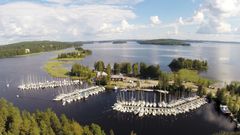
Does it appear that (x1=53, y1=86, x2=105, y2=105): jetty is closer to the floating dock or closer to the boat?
the floating dock

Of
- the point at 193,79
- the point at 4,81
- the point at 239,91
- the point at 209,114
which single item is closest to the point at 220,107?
the point at 209,114

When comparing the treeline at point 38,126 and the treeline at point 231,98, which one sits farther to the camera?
the treeline at point 231,98

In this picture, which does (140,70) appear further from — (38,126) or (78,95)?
(38,126)

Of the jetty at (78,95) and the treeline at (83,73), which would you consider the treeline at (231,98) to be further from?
the treeline at (83,73)

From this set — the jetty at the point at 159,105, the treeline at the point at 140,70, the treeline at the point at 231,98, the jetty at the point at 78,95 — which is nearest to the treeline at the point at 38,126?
the jetty at the point at 159,105

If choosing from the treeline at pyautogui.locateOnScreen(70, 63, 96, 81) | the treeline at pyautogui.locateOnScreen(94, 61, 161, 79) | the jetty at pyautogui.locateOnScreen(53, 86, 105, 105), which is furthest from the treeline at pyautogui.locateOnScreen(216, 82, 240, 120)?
the treeline at pyautogui.locateOnScreen(70, 63, 96, 81)

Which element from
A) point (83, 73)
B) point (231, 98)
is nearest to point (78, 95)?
point (83, 73)
